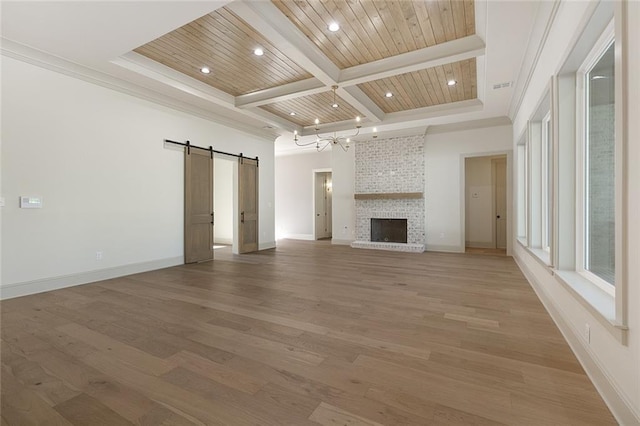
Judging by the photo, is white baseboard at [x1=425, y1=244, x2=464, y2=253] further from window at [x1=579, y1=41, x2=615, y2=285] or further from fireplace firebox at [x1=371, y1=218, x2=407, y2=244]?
window at [x1=579, y1=41, x2=615, y2=285]

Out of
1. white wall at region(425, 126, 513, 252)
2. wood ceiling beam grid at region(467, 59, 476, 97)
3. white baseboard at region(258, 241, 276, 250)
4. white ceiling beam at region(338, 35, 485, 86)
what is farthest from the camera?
white baseboard at region(258, 241, 276, 250)

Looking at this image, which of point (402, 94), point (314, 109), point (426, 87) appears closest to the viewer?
point (426, 87)

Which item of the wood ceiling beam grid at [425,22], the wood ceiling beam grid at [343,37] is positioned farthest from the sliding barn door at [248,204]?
the wood ceiling beam grid at [425,22]

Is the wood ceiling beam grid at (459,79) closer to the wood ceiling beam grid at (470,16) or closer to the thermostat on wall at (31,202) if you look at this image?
the wood ceiling beam grid at (470,16)

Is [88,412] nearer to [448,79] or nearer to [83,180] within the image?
[83,180]

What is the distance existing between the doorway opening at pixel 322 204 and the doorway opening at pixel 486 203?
4.58 m

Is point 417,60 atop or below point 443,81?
below

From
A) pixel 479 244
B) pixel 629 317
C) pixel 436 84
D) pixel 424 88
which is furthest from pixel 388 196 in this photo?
pixel 629 317

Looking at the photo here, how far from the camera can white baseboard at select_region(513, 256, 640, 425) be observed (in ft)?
4.72

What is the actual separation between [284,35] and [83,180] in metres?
3.54

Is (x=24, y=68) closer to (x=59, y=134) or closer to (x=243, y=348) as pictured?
(x=59, y=134)

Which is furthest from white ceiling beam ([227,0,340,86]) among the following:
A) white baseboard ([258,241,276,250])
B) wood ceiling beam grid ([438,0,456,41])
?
white baseboard ([258,241,276,250])

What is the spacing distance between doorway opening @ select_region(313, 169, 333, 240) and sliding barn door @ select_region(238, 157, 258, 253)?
9.93ft

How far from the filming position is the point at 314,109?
21.1 ft
